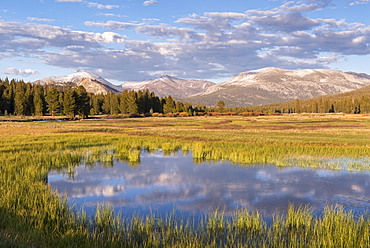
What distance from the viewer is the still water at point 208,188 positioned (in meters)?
13.3

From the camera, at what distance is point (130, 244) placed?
888 cm

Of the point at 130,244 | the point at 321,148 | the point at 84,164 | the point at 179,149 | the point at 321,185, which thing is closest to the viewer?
→ the point at 130,244

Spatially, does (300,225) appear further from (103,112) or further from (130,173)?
(103,112)

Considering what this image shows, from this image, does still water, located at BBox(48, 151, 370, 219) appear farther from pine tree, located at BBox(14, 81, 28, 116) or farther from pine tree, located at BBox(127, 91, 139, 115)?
pine tree, located at BBox(127, 91, 139, 115)

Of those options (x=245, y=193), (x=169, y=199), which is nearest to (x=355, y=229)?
(x=245, y=193)

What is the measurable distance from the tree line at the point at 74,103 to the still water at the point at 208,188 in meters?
99.8

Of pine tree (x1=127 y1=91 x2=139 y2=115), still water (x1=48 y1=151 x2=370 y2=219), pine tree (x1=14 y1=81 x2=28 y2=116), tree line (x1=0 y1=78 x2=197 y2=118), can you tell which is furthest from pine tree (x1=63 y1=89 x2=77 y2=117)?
still water (x1=48 y1=151 x2=370 y2=219)

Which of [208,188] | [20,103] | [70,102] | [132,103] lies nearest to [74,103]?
[70,102]

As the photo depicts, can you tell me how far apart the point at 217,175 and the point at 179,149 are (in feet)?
47.2

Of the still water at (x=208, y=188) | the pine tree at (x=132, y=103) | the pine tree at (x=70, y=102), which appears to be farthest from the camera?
the pine tree at (x=132, y=103)

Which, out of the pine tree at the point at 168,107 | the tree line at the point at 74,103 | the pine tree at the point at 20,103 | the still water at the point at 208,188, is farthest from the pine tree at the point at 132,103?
the still water at the point at 208,188

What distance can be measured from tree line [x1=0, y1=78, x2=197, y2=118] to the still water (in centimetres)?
9982

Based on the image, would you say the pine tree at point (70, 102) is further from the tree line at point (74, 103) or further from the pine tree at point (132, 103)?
the pine tree at point (132, 103)

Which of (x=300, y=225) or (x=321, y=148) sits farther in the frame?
(x=321, y=148)
